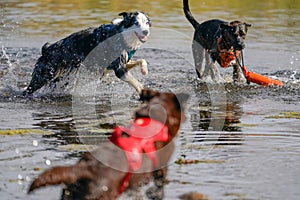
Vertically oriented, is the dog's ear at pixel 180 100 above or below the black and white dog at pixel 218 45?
above

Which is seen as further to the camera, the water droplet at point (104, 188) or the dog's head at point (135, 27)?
the dog's head at point (135, 27)

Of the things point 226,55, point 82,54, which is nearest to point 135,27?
point 82,54

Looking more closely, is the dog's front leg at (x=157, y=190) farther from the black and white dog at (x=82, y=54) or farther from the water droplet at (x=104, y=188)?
the black and white dog at (x=82, y=54)

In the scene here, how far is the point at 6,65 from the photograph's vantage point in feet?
39.5

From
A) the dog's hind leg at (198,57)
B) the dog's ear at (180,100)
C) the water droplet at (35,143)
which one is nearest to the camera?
the dog's ear at (180,100)

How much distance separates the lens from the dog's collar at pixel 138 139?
14.3 feet

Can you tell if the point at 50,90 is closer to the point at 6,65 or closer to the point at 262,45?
the point at 6,65

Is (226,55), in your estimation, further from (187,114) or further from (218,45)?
(187,114)

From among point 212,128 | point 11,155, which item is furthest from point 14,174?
point 212,128

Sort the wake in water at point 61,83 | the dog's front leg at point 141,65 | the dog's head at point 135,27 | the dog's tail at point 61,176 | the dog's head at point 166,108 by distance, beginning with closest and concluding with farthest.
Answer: the dog's tail at point 61,176, the dog's head at point 166,108, the dog's head at point 135,27, the dog's front leg at point 141,65, the wake in water at point 61,83

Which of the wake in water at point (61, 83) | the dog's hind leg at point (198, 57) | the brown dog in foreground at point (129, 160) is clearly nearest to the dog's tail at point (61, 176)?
the brown dog in foreground at point (129, 160)

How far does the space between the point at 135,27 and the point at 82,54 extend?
1052 millimetres

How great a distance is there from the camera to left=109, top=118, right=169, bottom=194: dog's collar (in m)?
4.36

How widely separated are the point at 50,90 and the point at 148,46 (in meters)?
4.22
